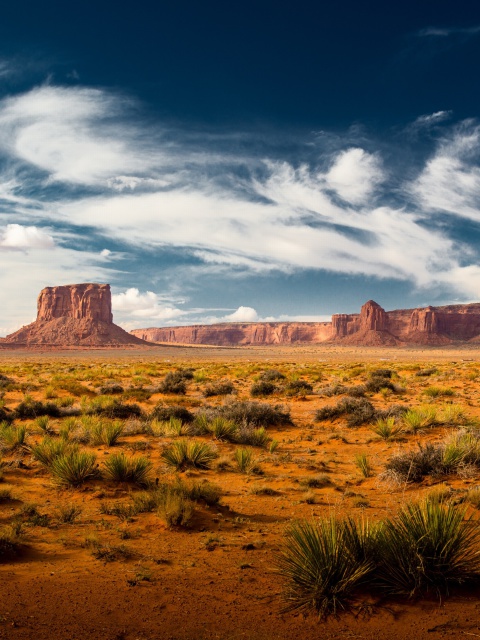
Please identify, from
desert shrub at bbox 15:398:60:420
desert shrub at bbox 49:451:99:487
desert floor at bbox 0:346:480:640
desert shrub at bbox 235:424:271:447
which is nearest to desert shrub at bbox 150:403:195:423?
desert floor at bbox 0:346:480:640

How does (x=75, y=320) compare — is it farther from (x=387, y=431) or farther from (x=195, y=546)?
(x=195, y=546)

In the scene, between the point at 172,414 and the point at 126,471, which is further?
the point at 172,414

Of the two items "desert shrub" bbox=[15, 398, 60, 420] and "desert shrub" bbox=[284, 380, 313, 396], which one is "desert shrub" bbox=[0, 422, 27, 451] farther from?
"desert shrub" bbox=[284, 380, 313, 396]

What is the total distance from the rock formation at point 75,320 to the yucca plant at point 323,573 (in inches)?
5865

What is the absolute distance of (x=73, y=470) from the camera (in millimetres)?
7922

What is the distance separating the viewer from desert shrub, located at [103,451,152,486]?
8.02 m

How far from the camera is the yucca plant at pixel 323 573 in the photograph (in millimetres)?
3900

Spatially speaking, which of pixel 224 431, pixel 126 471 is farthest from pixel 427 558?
pixel 224 431

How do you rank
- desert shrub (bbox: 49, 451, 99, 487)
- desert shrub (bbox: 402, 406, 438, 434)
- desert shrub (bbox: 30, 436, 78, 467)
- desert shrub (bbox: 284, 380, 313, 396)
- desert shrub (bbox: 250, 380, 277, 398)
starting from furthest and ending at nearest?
desert shrub (bbox: 250, 380, 277, 398) → desert shrub (bbox: 284, 380, 313, 396) → desert shrub (bbox: 402, 406, 438, 434) → desert shrub (bbox: 30, 436, 78, 467) → desert shrub (bbox: 49, 451, 99, 487)

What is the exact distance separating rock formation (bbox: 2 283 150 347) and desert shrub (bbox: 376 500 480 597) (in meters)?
149

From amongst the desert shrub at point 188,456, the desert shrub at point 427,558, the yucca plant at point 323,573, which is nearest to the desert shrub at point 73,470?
the desert shrub at point 188,456

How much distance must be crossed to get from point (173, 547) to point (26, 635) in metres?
2.14

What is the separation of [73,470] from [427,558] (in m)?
6.19

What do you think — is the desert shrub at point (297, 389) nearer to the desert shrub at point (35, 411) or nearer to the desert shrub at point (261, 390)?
the desert shrub at point (261, 390)
